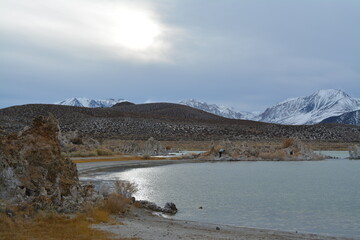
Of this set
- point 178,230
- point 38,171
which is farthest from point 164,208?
point 38,171

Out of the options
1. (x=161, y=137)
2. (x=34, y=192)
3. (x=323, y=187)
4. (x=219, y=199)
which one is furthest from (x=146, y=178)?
(x=161, y=137)

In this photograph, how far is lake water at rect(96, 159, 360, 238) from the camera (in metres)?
14.1

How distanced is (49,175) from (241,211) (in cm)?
731

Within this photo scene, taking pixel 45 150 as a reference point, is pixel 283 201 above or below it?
below

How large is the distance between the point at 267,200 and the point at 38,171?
1009 cm

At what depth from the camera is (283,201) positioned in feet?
60.0

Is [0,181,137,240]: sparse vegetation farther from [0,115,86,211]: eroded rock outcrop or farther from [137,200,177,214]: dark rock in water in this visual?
[137,200,177,214]: dark rock in water

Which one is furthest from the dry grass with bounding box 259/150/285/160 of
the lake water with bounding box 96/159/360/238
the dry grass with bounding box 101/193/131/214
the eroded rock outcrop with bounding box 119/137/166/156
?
the dry grass with bounding box 101/193/131/214

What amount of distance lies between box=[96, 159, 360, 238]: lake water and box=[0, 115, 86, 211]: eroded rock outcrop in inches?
163

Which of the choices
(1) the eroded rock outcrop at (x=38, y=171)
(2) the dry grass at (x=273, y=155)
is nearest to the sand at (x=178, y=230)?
(1) the eroded rock outcrop at (x=38, y=171)

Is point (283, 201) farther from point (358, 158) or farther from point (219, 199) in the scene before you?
point (358, 158)

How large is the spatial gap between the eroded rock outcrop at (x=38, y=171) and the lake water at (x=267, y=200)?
413 cm

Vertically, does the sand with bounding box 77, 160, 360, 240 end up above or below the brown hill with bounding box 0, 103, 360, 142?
below

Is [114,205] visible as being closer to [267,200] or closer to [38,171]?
[38,171]
